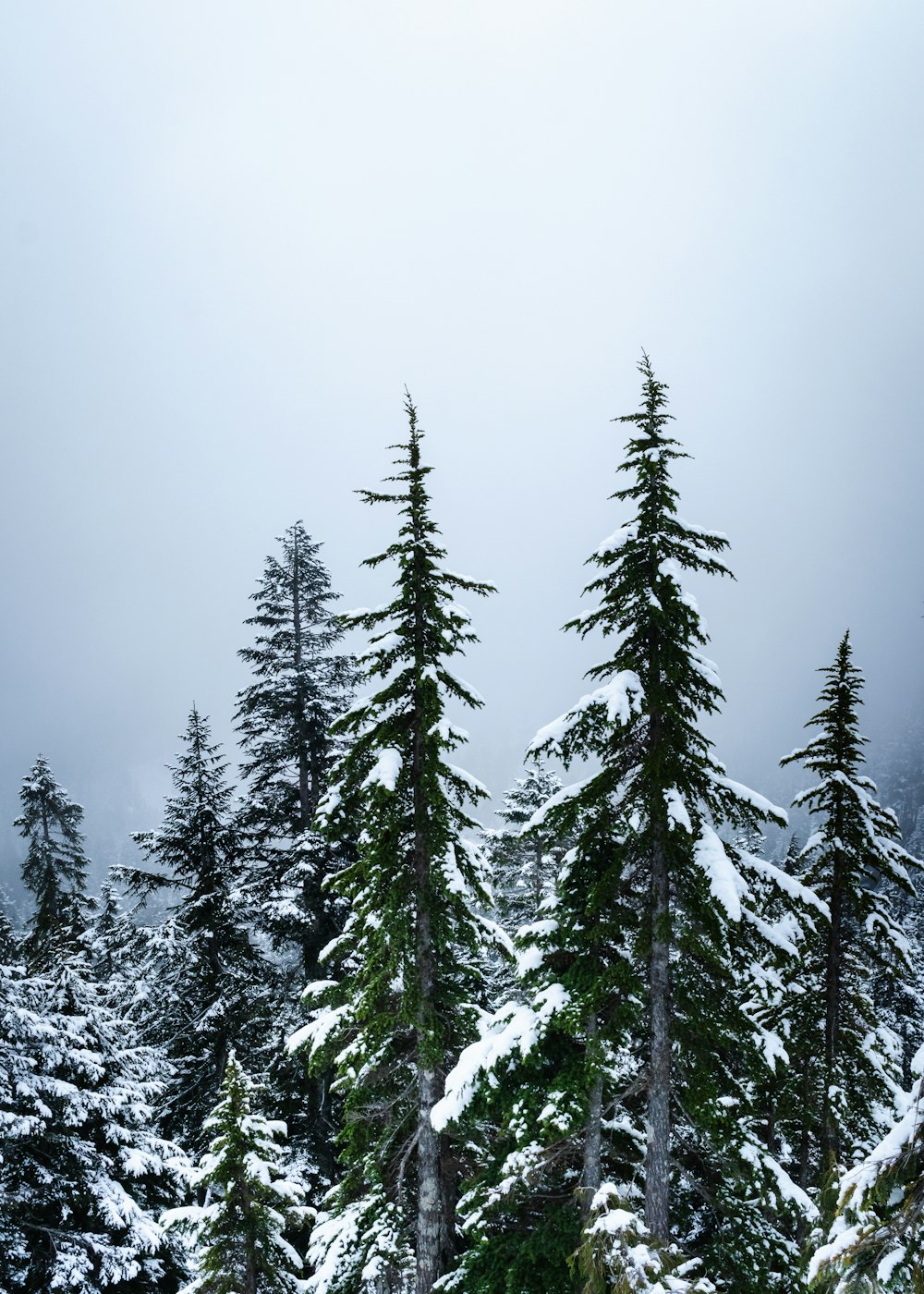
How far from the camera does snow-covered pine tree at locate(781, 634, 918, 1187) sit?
14.1 m

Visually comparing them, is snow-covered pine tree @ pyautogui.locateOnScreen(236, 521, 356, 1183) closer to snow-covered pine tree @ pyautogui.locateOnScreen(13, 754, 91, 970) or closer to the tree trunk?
the tree trunk

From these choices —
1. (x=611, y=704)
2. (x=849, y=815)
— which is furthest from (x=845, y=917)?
(x=611, y=704)

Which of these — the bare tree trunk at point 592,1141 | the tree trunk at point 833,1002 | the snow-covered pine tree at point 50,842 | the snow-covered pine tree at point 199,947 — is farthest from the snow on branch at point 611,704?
the snow-covered pine tree at point 50,842

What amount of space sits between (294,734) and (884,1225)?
57.7 ft

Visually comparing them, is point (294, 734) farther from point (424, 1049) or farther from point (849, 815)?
point (849, 815)

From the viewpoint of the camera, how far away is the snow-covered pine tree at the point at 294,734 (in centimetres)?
1905

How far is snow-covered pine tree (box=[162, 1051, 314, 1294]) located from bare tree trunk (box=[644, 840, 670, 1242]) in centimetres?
585

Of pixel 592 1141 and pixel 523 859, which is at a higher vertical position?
pixel 523 859

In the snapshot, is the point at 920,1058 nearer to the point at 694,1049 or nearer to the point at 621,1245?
the point at 621,1245

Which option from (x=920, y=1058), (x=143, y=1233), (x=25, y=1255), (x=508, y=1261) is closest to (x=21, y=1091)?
(x=25, y=1255)

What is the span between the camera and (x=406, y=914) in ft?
36.6

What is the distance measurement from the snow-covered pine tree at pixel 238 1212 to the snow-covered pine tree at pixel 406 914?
95cm

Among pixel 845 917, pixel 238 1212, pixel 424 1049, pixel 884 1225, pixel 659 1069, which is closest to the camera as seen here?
pixel 884 1225

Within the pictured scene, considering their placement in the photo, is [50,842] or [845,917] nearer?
[845,917]
